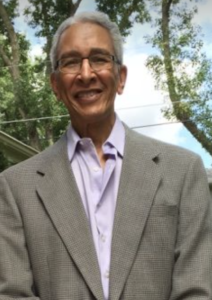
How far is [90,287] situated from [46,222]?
169 millimetres

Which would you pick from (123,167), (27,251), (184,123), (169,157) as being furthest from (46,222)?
(184,123)

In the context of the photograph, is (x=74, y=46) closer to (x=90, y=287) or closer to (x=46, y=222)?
(x=46, y=222)

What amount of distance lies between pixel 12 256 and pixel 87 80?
403mm

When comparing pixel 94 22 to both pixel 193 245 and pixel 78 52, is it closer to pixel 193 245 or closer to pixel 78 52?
pixel 78 52

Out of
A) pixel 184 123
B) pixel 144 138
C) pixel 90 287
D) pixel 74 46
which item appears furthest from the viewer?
pixel 184 123

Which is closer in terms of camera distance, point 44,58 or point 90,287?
point 90,287

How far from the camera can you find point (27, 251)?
146cm

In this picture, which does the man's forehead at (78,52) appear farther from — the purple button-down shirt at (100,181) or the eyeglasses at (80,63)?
the purple button-down shirt at (100,181)

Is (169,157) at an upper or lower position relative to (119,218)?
upper

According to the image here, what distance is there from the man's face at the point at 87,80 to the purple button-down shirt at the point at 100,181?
6 centimetres

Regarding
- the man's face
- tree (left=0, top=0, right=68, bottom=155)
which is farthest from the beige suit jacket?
tree (left=0, top=0, right=68, bottom=155)

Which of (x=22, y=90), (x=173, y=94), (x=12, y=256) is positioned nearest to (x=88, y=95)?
(x=12, y=256)

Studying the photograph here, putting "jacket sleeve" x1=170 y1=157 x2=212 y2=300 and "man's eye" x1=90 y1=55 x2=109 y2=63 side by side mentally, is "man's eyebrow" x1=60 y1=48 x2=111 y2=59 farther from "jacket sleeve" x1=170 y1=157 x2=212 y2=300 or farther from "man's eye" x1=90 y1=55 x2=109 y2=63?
"jacket sleeve" x1=170 y1=157 x2=212 y2=300

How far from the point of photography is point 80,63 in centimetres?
147
